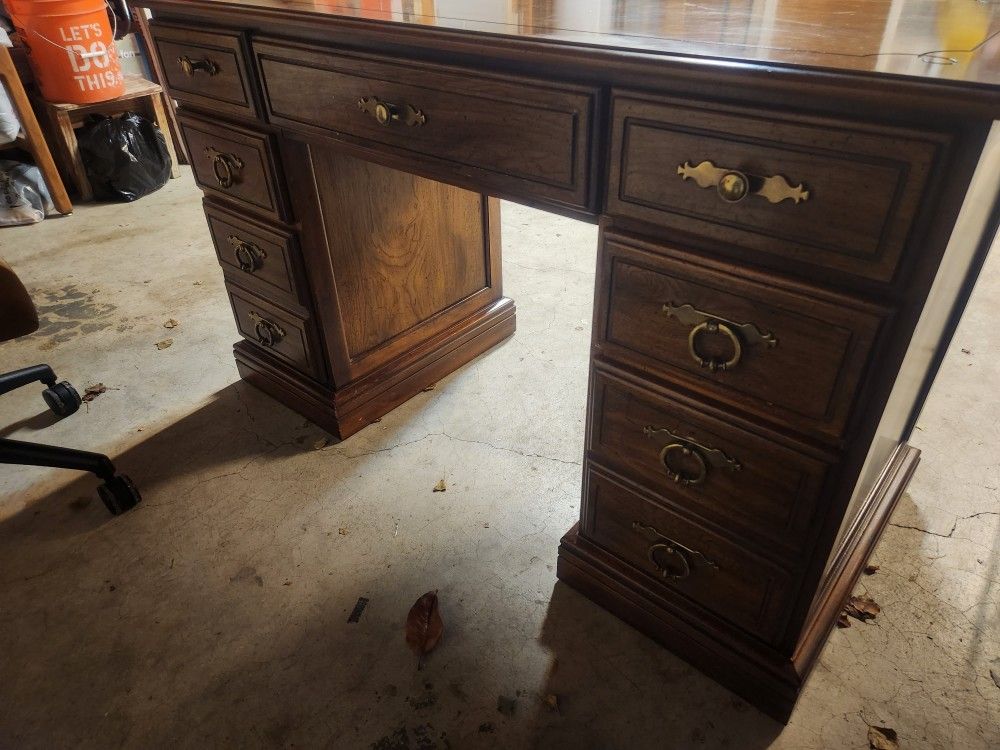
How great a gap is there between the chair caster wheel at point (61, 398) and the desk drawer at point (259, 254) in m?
0.55

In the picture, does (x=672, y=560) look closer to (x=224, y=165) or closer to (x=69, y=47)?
(x=224, y=165)

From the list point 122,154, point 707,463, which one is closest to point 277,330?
point 707,463

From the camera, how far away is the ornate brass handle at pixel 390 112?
0.97 meters

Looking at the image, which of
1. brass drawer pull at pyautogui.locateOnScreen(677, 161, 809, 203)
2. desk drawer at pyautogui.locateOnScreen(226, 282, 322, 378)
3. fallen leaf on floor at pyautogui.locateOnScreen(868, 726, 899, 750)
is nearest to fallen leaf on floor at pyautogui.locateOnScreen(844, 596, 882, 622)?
fallen leaf on floor at pyautogui.locateOnScreen(868, 726, 899, 750)

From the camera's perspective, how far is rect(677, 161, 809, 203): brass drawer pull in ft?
2.21

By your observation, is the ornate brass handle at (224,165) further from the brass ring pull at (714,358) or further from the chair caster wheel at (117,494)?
the brass ring pull at (714,358)

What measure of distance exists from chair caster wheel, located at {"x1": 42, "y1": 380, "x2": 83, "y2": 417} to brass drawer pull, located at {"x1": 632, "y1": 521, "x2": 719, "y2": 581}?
4.88ft

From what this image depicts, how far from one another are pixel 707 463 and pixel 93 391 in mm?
1677

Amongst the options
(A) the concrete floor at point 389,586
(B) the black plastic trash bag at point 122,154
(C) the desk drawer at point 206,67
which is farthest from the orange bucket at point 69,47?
(C) the desk drawer at point 206,67

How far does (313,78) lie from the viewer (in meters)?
1.10

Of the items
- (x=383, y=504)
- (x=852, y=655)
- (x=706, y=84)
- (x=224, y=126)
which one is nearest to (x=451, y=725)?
(x=383, y=504)

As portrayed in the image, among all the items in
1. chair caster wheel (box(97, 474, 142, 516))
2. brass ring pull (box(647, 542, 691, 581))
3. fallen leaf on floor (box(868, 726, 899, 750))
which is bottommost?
fallen leaf on floor (box(868, 726, 899, 750))

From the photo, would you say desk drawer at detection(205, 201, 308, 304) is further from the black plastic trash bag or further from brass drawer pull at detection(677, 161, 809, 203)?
the black plastic trash bag

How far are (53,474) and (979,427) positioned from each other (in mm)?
2211
